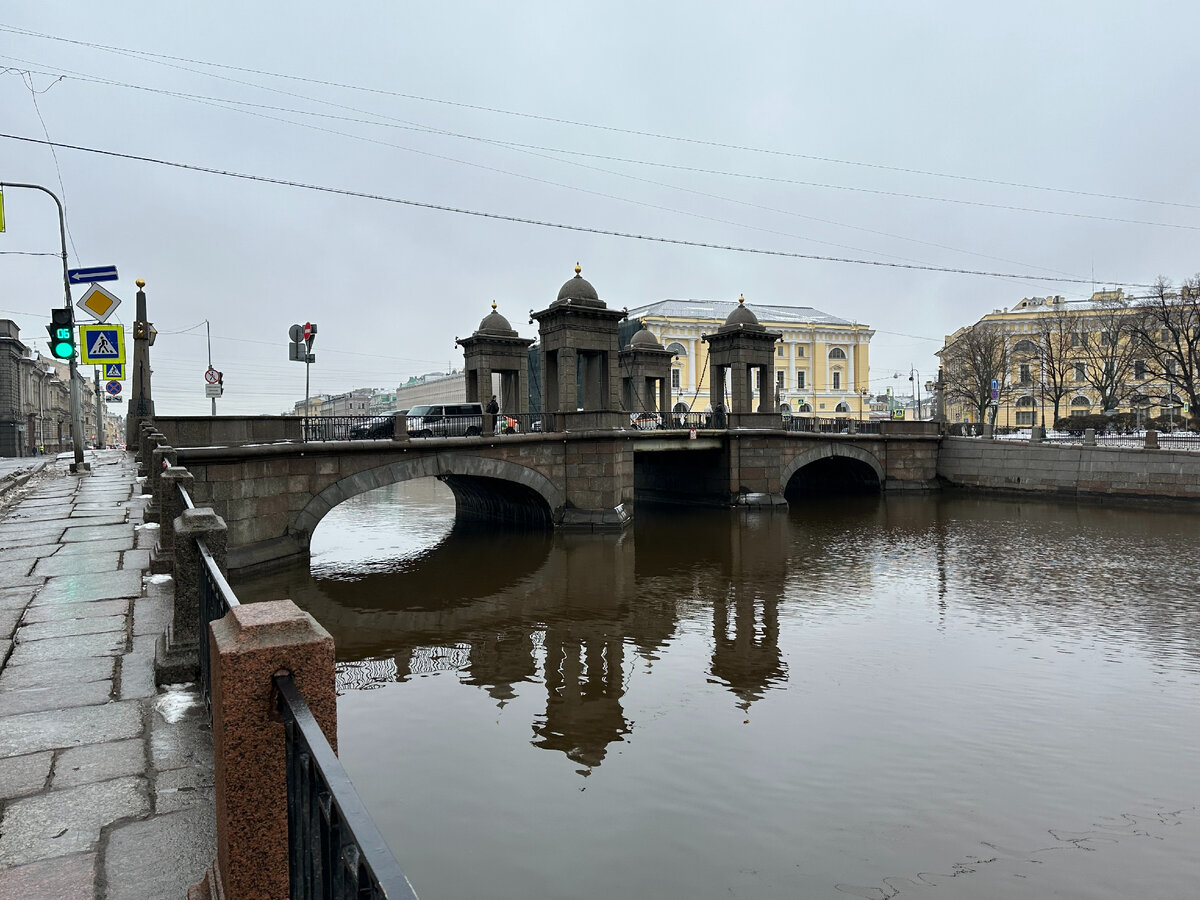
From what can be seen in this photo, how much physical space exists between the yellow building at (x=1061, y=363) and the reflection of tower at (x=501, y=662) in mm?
50281

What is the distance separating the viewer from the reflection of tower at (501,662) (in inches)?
476

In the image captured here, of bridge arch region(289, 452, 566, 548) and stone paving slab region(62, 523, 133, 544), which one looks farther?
bridge arch region(289, 452, 566, 548)

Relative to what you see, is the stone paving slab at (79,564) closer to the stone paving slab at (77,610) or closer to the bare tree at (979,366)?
the stone paving slab at (77,610)

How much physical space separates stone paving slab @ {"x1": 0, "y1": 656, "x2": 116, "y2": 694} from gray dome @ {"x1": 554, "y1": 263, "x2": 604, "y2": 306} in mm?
23604

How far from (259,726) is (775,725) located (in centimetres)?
851

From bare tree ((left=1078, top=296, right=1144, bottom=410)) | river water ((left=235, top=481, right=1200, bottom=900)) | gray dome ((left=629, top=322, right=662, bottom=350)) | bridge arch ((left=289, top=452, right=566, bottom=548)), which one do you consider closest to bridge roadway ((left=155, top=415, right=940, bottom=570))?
bridge arch ((left=289, top=452, right=566, bottom=548))

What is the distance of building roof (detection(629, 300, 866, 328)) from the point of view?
76.1m

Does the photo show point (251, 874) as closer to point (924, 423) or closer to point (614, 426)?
point (614, 426)

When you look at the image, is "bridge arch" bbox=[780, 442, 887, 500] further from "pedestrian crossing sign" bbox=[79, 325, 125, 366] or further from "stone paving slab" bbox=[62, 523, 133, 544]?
"stone paving slab" bbox=[62, 523, 133, 544]

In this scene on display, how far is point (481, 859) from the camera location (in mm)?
7172

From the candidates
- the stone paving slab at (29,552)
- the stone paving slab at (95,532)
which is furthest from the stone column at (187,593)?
the stone paving slab at (95,532)

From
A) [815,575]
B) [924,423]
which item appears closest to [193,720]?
[815,575]

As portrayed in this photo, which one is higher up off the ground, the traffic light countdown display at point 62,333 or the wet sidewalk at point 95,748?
the traffic light countdown display at point 62,333

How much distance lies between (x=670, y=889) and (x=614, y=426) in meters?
22.4
